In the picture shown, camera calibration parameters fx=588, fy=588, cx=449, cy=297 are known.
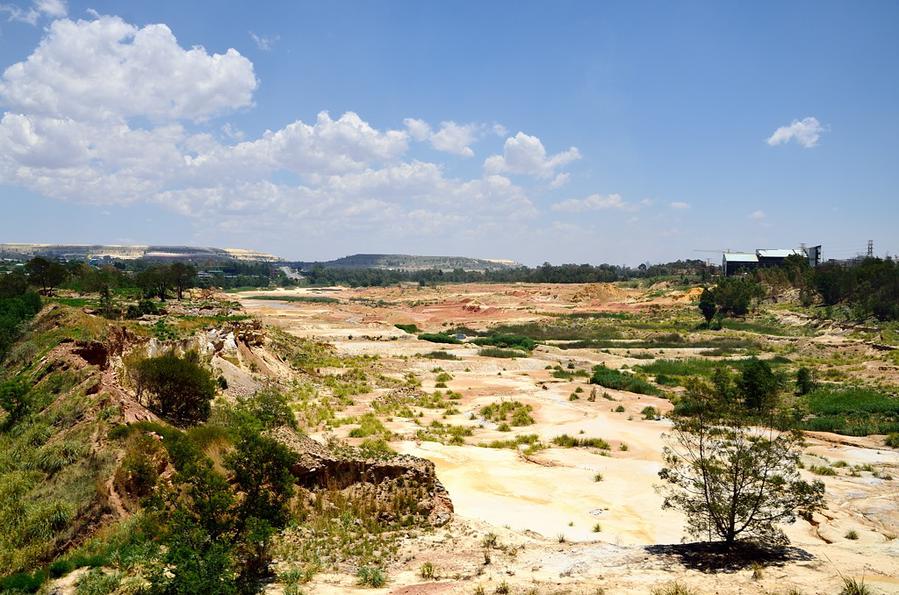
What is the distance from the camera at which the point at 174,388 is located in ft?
61.8

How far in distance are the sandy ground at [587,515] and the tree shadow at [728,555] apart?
0.67 ft

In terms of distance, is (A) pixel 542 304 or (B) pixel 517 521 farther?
(A) pixel 542 304

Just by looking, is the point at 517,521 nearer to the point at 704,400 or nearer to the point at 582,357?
the point at 704,400

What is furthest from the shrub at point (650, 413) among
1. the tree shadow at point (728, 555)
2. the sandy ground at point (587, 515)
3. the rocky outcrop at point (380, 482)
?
the tree shadow at point (728, 555)

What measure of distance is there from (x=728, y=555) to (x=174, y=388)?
16.2 m

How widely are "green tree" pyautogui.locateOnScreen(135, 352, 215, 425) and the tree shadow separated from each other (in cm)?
1439

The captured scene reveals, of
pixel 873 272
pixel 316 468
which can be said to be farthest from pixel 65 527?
pixel 873 272

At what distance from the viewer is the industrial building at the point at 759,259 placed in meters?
117

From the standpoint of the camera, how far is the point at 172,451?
511 inches

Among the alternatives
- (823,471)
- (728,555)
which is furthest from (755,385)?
(728,555)

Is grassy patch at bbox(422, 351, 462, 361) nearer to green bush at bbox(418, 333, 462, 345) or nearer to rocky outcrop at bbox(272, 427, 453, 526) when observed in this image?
green bush at bbox(418, 333, 462, 345)

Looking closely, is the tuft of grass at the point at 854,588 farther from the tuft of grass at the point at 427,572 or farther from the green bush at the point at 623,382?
the green bush at the point at 623,382

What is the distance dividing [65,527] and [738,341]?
63.8m

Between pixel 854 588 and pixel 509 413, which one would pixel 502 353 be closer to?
pixel 509 413
